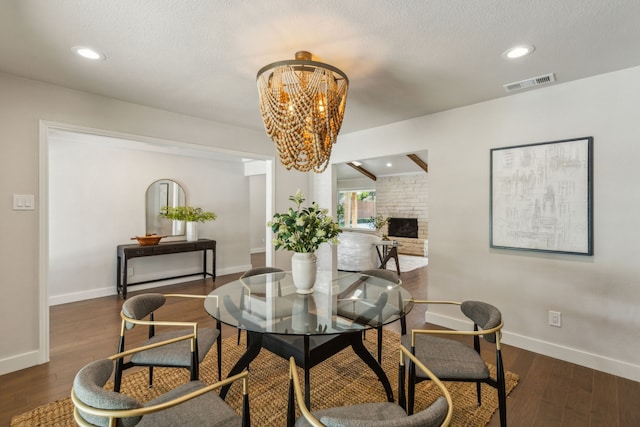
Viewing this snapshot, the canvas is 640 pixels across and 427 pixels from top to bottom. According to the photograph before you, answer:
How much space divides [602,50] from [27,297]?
4619mm

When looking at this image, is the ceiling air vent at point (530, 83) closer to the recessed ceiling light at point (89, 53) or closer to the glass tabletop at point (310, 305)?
the glass tabletop at point (310, 305)

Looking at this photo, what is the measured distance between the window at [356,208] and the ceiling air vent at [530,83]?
7.58 m

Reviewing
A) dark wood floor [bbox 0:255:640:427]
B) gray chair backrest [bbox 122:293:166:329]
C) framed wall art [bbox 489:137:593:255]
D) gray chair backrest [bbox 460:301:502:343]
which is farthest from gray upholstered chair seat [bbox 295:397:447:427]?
framed wall art [bbox 489:137:593:255]

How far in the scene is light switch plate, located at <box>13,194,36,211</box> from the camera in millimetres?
2475

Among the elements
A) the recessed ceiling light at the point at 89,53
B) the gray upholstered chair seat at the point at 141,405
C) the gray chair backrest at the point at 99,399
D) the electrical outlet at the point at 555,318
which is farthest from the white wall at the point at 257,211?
the gray chair backrest at the point at 99,399

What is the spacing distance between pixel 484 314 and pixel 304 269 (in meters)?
1.15

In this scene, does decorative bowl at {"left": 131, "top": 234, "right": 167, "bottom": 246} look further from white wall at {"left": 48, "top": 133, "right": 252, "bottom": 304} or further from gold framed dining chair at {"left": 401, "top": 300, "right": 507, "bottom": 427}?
gold framed dining chair at {"left": 401, "top": 300, "right": 507, "bottom": 427}

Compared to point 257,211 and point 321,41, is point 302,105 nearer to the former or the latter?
point 321,41

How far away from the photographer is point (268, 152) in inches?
167

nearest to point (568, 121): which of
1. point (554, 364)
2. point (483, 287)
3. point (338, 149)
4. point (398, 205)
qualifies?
point (483, 287)

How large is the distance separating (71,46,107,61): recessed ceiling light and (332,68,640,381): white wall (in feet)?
9.64

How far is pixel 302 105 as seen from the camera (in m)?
1.84

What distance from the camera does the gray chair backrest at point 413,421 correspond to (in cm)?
89

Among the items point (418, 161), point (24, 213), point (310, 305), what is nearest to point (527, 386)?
point (310, 305)
